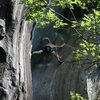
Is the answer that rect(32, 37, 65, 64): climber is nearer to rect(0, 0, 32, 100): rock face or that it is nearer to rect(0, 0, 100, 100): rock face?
rect(0, 0, 100, 100): rock face

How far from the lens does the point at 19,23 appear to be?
8.39 meters

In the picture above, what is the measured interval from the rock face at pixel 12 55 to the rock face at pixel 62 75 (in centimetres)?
275

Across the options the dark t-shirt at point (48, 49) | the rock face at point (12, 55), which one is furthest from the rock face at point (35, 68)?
the dark t-shirt at point (48, 49)

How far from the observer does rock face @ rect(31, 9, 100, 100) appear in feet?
36.0

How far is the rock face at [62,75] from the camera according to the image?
1097cm

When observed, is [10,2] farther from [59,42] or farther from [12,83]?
[59,42]

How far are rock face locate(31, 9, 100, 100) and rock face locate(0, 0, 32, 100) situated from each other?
275 cm

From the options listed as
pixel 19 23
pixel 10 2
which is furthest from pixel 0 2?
pixel 19 23

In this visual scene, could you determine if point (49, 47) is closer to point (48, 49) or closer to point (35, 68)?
point (48, 49)

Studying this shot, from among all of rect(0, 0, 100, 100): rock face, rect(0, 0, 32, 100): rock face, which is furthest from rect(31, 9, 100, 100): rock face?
rect(0, 0, 32, 100): rock face

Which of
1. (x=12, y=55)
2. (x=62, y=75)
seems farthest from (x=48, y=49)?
(x=12, y=55)

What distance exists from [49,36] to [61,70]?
7.40ft

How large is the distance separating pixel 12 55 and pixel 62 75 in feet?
14.4

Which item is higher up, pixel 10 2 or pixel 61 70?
pixel 10 2
